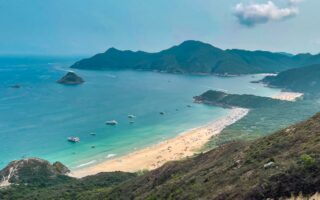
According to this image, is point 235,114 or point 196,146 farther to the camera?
point 235,114

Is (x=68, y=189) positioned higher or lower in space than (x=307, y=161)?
lower

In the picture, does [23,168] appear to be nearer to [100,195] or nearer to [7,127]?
[100,195]

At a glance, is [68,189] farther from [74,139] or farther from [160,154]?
[74,139]

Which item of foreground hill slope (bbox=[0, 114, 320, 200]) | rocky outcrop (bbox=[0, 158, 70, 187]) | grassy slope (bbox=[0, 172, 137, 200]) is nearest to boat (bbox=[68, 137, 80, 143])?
rocky outcrop (bbox=[0, 158, 70, 187])

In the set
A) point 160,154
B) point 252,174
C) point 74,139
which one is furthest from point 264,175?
point 74,139

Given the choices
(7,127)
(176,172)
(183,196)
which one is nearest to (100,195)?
(176,172)

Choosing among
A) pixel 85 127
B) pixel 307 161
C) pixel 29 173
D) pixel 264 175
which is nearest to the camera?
pixel 307 161
